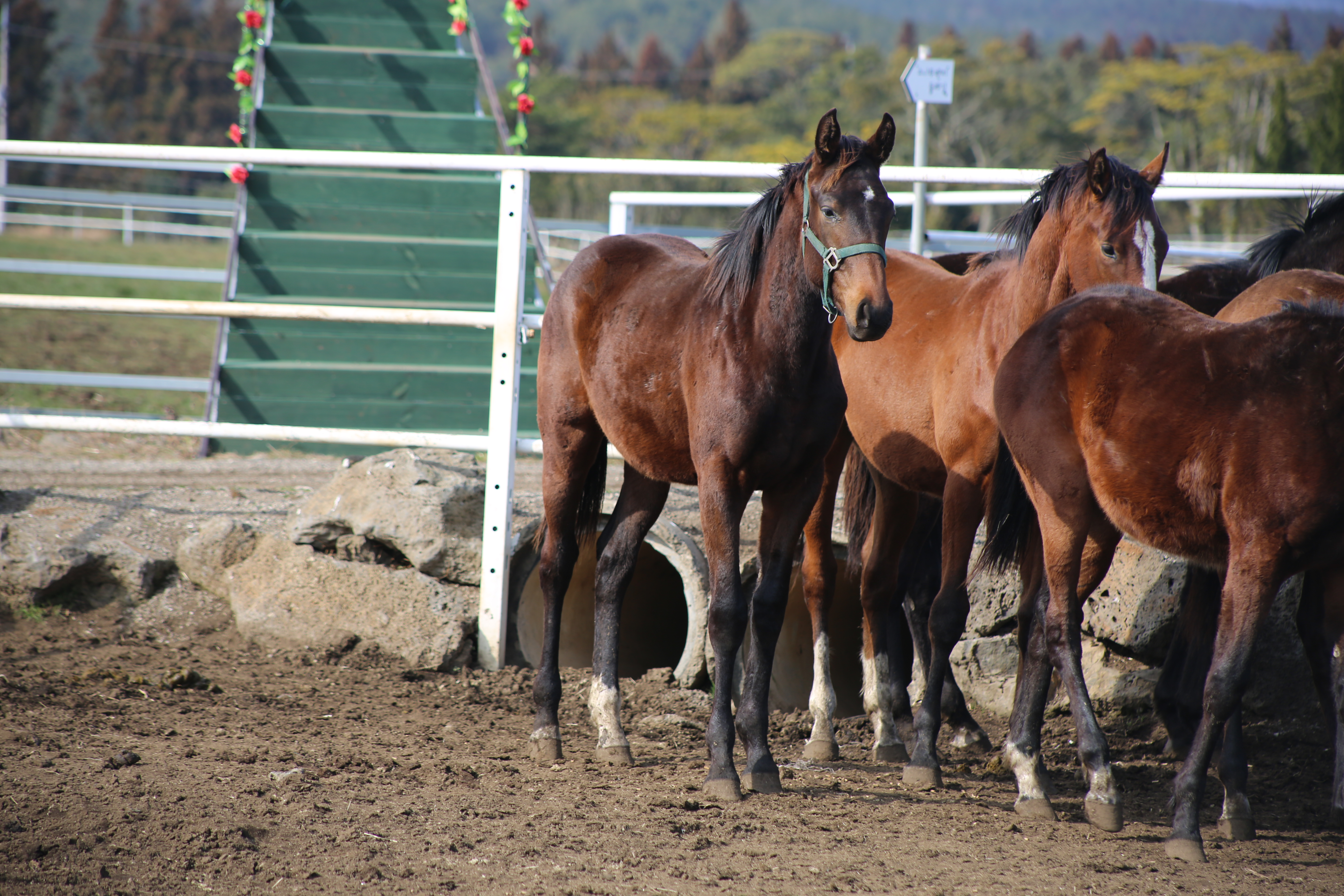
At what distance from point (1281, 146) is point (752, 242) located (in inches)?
1455

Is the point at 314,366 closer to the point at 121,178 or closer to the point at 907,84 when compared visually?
the point at 907,84

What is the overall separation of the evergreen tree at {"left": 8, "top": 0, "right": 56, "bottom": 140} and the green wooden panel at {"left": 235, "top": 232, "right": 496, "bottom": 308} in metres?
41.4

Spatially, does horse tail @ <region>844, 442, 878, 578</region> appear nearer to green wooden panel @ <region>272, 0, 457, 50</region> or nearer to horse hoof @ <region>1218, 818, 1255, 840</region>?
horse hoof @ <region>1218, 818, 1255, 840</region>

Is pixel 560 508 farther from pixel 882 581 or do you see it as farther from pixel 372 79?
pixel 372 79

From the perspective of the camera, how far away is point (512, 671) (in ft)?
15.3

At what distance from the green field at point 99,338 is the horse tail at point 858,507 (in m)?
6.08

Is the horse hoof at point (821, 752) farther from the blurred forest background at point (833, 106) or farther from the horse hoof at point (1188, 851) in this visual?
the blurred forest background at point (833, 106)

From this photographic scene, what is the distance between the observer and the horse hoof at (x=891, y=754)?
13.1 ft

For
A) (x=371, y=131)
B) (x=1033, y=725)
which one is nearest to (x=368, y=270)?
(x=371, y=131)

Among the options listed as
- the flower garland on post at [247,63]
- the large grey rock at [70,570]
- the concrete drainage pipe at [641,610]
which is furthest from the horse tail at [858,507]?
the flower garland on post at [247,63]

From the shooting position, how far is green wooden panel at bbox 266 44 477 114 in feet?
28.0

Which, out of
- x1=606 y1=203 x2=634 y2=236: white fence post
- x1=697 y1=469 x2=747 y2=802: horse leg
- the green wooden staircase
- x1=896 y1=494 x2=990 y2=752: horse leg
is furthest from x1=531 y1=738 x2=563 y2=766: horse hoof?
the green wooden staircase

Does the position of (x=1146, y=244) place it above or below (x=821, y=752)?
above

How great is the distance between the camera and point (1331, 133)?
31078mm
